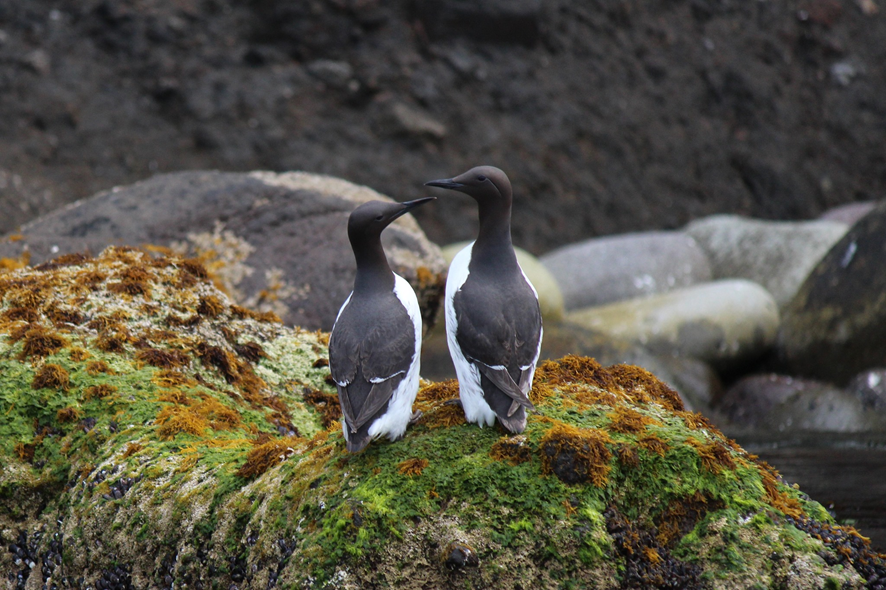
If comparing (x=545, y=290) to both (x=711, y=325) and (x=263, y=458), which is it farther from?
(x=263, y=458)

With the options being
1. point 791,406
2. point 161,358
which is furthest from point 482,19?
point 161,358

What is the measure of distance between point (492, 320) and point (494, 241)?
21.3 inches

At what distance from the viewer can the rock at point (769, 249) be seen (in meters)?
15.1

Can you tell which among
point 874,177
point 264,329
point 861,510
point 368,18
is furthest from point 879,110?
point 264,329

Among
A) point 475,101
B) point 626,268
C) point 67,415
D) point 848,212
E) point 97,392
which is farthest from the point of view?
point 848,212

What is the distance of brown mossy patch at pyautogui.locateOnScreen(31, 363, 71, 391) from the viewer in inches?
197

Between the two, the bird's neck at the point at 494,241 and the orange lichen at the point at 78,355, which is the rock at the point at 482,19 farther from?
the bird's neck at the point at 494,241

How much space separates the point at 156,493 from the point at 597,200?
14.8m

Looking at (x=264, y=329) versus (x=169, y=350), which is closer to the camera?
(x=169, y=350)

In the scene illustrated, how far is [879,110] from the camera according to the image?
2005 cm

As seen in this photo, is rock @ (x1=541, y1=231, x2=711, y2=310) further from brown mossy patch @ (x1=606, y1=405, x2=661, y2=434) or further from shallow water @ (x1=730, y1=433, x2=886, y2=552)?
brown mossy patch @ (x1=606, y1=405, x2=661, y2=434)

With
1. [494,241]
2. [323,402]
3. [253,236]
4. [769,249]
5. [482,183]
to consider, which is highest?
[482,183]

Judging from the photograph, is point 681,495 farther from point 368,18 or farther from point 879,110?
point 879,110

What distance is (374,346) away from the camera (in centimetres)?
416
